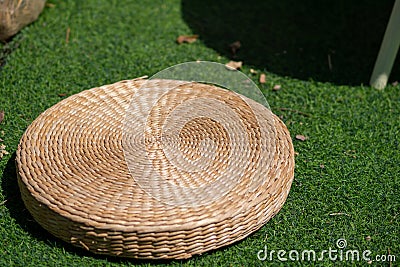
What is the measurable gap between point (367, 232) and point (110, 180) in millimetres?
1330

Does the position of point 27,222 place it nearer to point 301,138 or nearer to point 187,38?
point 301,138

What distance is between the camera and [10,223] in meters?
2.94

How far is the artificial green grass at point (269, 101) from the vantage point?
2900mm

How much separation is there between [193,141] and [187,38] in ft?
5.20

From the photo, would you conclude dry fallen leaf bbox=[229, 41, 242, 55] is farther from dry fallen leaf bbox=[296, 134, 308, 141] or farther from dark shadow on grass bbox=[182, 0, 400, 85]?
dry fallen leaf bbox=[296, 134, 308, 141]

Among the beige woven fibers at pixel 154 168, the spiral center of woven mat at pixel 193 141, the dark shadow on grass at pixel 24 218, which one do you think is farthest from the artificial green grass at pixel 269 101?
the spiral center of woven mat at pixel 193 141

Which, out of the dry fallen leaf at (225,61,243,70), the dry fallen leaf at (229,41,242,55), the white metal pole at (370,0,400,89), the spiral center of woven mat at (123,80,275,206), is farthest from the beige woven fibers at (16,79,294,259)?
the white metal pole at (370,0,400,89)

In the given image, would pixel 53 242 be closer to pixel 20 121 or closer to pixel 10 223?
pixel 10 223

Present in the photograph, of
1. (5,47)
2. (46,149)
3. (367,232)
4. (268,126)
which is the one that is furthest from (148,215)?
(5,47)

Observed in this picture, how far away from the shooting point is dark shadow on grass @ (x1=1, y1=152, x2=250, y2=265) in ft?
9.02

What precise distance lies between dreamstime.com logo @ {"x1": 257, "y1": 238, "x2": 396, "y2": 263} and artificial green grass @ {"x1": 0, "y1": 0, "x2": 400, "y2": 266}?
1.2 inches

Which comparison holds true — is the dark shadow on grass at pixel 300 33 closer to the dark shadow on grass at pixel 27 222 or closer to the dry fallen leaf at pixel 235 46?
the dry fallen leaf at pixel 235 46

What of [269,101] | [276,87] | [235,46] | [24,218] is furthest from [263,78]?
[24,218]

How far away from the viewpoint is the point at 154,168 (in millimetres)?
2951
